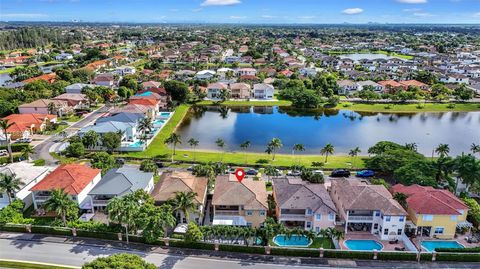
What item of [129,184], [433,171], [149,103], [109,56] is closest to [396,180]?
[433,171]

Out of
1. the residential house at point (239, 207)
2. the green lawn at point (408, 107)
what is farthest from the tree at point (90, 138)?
the green lawn at point (408, 107)

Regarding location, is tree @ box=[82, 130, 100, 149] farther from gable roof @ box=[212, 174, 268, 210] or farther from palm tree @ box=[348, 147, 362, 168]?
palm tree @ box=[348, 147, 362, 168]

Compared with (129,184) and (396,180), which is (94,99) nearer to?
(129,184)

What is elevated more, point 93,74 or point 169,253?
point 93,74

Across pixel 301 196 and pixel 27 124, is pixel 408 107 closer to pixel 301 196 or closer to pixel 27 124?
pixel 301 196

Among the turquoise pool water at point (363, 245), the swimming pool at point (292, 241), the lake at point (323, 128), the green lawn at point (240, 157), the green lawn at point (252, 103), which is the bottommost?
the turquoise pool water at point (363, 245)

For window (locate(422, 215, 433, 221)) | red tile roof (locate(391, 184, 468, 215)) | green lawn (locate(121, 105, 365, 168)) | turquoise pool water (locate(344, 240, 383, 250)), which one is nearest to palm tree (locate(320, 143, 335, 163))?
green lawn (locate(121, 105, 365, 168))

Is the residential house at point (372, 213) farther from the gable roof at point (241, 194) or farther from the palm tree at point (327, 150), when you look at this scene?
the palm tree at point (327, 150)
